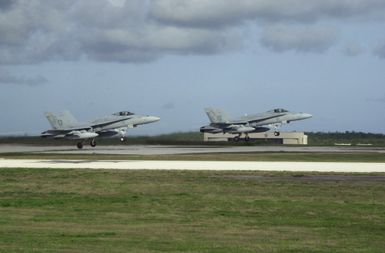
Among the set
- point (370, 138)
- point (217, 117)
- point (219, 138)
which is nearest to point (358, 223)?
point (217, 117)

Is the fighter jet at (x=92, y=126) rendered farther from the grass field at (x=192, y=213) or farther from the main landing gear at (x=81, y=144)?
the grass field at (x=192, y=213)

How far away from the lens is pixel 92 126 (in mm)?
89625

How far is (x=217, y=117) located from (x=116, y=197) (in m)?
92.4

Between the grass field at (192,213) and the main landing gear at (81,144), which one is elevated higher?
the main landing gear at (81,144)

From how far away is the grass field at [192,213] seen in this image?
16062 millimetres

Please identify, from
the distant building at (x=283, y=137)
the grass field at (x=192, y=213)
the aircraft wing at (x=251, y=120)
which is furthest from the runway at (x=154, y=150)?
the distant building at (x=283, y=137)

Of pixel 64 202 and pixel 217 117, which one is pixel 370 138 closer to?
pixel 217 117

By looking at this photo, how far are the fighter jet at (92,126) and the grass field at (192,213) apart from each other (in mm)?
50433

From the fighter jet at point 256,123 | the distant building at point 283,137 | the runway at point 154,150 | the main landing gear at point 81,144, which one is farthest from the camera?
the distant building at point 283,137

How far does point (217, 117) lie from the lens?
120m

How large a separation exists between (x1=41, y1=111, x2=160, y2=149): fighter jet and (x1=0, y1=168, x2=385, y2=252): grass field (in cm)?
5043

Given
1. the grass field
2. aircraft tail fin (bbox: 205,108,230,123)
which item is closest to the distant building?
aircraft tail fin (bbox: 205,108,230,123)

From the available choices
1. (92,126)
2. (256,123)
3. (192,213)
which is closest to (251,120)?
(256,123)

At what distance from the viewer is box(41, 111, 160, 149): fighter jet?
88438 mm
